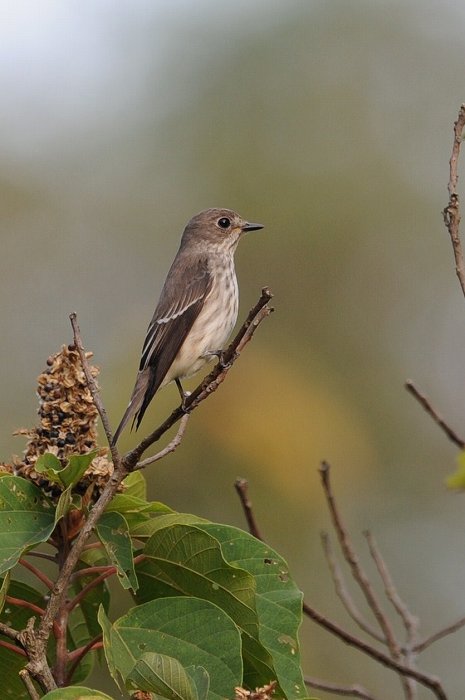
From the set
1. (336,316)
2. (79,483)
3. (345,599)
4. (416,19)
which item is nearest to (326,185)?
(336,316)

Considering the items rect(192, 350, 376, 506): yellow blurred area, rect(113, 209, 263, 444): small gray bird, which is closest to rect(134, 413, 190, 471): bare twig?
rect(113, 209, 263, 444): small gray bird

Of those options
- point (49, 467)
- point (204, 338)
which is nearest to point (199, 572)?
point (49, 467)

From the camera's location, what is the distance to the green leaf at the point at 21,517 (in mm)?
2727

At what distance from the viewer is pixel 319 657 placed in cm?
840

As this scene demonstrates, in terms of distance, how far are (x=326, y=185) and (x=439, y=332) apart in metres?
2.73

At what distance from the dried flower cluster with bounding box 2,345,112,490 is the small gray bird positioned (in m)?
1.93

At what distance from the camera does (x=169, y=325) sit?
580 cm

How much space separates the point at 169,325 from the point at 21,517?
3.02 m

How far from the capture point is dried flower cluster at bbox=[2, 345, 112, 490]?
2963 mm

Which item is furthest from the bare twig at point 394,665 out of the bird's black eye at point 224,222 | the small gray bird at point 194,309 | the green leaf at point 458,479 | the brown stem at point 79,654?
the bird's black eye at point 224,222

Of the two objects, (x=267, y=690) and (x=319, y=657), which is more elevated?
(x=319, y=657)

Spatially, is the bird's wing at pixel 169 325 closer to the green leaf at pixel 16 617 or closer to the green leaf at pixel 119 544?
the green leaf at pixel 16 617

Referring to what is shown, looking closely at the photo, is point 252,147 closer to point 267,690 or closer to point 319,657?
point 319,657

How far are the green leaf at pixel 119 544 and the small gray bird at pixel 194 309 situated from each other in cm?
211
